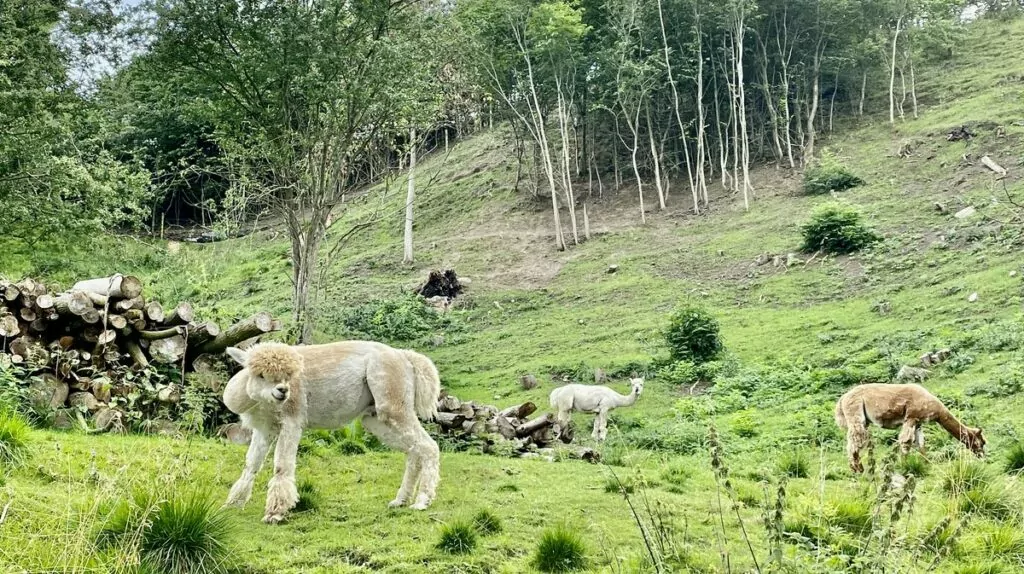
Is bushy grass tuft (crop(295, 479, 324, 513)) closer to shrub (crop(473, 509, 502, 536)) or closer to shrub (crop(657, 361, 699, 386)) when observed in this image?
shrub (crop(473, 509, 502, 536))

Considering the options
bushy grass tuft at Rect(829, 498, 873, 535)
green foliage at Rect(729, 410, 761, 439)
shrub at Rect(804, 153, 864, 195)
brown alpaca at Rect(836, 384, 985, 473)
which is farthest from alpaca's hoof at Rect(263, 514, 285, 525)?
shrub at Rect(804, 153, 864, 195)

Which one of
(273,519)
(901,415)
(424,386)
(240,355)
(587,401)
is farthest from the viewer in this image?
(587,401)

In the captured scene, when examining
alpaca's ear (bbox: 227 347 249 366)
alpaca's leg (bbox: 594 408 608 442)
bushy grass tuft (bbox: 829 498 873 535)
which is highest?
alpaca's ear (bbox: 227 347 249 366)

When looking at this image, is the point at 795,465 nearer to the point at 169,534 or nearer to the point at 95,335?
the point at 169,534

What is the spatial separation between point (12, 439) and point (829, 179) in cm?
3513

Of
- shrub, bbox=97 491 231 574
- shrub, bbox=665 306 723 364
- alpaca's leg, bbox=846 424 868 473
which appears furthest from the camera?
shrub, bbox=665 306 723 364

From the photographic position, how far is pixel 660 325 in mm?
21844

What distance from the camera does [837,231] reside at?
2542 centimetres

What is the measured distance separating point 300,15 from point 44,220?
8247 millimetres

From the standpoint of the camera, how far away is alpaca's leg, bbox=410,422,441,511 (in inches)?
258

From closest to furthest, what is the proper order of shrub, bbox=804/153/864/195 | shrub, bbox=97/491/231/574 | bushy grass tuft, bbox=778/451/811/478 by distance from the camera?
shrub, bbox=97/491/231/574 < bushy grass tuft, bbox=778/451/811/478 < shrub, bbox=804/153/864/195

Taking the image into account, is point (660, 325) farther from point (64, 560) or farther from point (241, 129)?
point (64, 560)

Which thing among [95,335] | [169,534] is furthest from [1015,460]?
[95,335]

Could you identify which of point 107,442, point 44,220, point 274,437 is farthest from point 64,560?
point 44,220
